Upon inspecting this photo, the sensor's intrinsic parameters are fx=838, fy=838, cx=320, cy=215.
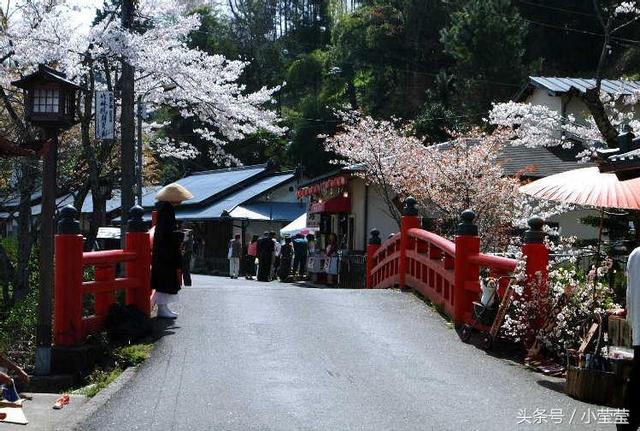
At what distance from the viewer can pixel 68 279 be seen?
9.43 meters

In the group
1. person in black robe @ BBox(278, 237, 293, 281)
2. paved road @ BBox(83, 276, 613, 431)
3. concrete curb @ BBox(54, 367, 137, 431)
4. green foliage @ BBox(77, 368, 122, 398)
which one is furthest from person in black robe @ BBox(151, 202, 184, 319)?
person in black robe @ BBox(278, 237, 293, 281)

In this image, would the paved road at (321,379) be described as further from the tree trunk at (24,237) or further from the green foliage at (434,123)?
the green foliage at (434,123)

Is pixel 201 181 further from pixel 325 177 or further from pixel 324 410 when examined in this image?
pixel 324 410

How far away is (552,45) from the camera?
3828cm

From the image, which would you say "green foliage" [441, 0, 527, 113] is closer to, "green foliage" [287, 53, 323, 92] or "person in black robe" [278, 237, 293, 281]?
"person in black robe" [278, 237, 293, 281]

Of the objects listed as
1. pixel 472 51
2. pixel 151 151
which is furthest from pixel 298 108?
pixel 151 151

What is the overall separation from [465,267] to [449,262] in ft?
3.44

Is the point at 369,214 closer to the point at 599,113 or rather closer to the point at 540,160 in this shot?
the point at 540,160

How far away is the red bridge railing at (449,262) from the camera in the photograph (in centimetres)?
955

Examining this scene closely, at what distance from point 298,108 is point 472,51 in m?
15.1

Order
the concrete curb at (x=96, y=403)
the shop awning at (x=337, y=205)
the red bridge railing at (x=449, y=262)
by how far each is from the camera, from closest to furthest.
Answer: the concrete curb at (x=96, y=403) → the red bridge railing at (x=449, y=262) → the shop awning at (x=337, y=205)

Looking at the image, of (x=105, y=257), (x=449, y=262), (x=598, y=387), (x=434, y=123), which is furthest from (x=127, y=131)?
(x=434, y=123)

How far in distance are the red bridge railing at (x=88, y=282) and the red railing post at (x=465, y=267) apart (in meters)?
4.14

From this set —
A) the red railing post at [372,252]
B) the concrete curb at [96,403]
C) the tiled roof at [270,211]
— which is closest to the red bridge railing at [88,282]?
the concrete curb at [96,403]
